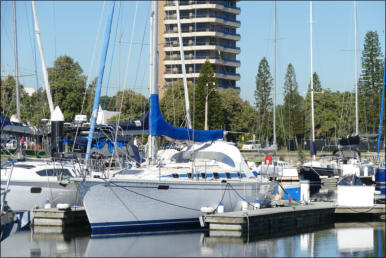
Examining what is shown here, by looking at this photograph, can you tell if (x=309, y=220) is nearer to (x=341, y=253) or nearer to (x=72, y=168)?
(x=341, y=253)

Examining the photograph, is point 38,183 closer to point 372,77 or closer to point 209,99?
point 209,99

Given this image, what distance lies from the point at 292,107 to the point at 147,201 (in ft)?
210

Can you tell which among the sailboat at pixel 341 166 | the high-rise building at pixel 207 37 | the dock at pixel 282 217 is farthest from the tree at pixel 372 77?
the dock at pixel 282 217

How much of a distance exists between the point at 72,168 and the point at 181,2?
3264 inches

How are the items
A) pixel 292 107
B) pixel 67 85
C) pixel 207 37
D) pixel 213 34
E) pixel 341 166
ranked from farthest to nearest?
pixel 207 37, pixel 213 34, pixel 292 107, pixel 67 85, pixel 341 166

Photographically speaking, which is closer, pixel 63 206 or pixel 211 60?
pixel 63 206

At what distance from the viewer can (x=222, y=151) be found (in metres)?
28.8

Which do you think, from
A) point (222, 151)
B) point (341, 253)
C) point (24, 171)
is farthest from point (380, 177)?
point (24, 171)

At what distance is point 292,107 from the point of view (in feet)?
286

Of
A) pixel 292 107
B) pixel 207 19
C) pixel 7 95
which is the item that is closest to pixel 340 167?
pixel 7 95

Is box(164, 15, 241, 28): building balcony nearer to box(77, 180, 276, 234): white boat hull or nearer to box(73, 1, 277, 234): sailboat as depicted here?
box(73, 1, 277, 234): sailboat

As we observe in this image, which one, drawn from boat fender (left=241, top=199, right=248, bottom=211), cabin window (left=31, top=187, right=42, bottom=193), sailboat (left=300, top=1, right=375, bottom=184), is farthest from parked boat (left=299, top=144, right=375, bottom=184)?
cabin window (left=31, top=187, right=42, bottom=193)

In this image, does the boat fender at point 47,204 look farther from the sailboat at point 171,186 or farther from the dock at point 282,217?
the dock at point 282,217

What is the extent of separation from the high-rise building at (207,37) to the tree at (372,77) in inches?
1263
